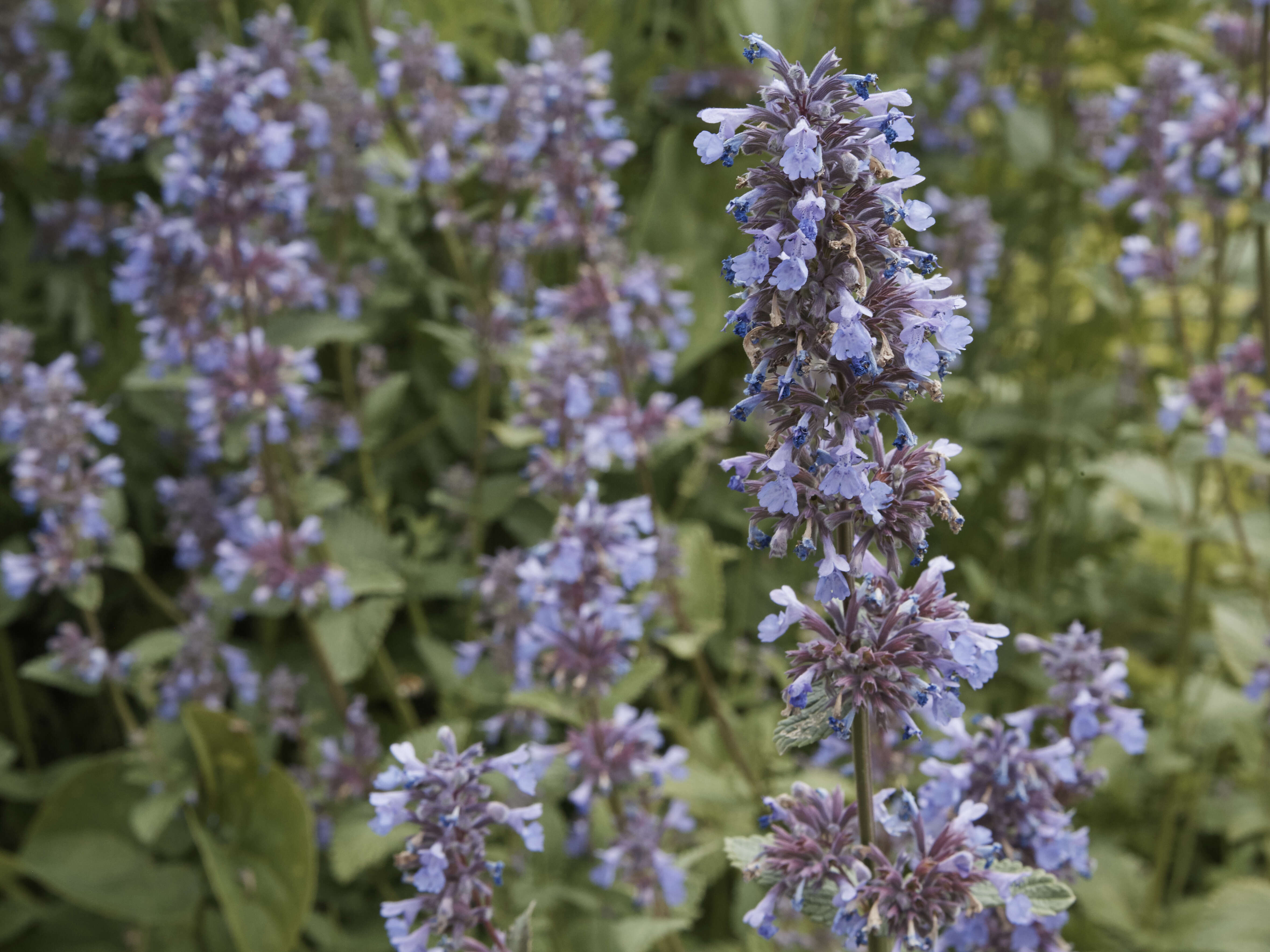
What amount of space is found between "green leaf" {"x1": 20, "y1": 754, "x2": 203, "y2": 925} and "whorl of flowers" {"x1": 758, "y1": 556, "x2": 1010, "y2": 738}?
10.4 ft

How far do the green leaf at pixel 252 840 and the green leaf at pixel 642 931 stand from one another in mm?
1180

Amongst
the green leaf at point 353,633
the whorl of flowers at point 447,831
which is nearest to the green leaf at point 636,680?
the green leaf at point 353,633

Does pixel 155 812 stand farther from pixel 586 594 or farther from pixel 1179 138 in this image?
pixel 1179 138

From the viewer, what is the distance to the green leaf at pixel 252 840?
3658 millimetres

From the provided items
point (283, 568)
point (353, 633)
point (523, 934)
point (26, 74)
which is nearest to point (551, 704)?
point (353, 633)

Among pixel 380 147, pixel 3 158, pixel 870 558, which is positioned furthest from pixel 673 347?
pixel 3 158

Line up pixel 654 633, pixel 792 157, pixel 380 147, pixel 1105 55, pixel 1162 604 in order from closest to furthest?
pixel 792 157, pixel 654 633, pixel 380 147, pixel 1162 604, pixel 1105 55

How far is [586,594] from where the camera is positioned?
3158 millimetres

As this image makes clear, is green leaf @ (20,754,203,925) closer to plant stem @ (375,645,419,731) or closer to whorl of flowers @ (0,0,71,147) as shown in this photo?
plant stem @ (375,645,419,731)

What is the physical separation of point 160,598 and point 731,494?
2.33 meters

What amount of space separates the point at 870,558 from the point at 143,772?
316 cm

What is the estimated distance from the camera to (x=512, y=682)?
381 centimetres

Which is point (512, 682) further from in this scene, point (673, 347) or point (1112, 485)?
point (1112, 485)

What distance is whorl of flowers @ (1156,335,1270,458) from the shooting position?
12.7 ft
